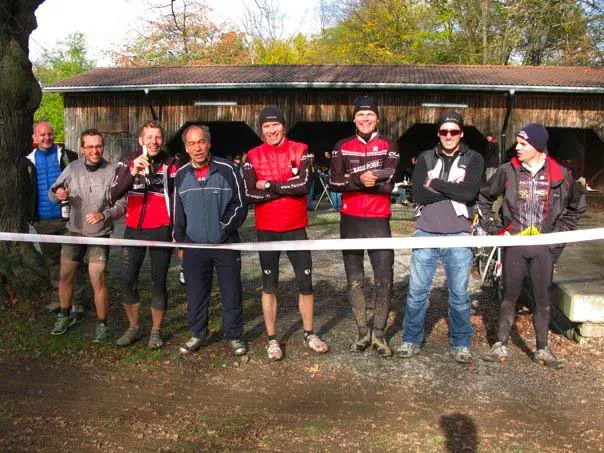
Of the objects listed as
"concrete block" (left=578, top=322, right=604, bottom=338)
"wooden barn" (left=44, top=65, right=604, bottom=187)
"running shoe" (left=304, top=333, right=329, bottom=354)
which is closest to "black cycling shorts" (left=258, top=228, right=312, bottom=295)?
"running shoe" (left=304, top=333, right=329, bottom=354)

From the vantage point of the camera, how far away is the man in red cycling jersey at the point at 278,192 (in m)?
4.68

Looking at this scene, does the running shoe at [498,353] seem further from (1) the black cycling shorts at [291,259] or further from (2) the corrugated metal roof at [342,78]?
(2) the corrugated metal roof at [342,78]

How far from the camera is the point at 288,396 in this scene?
13.4 ft

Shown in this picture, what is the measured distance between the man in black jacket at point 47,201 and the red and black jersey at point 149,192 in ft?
4.70

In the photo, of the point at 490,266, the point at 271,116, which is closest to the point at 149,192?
the point at 271,116

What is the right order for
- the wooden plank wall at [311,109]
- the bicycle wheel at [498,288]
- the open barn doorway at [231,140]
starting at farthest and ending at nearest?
1. the open barn doorway at [231,140]
2. the wooden plank wall at [311,109]
3. the bicycle wheel at [498,288]

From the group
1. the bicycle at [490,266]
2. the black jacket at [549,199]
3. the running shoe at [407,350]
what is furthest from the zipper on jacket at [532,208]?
the bicycle at [490,266]

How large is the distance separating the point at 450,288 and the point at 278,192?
160cm

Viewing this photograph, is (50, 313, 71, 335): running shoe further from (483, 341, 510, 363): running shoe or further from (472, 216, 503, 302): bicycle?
(472, 216, 503, 302): bicycle

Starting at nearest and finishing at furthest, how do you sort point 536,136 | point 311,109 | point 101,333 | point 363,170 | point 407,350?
point 536,136 < point 363,170 < point 407,350 < point 101,333 < point 311,109

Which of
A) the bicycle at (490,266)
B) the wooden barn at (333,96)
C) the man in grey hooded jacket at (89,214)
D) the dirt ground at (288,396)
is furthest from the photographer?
the wooden barn at (333,96)

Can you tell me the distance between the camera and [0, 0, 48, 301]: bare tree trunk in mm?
5906

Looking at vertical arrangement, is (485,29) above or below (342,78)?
above

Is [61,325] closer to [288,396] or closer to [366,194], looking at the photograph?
[288,396]
